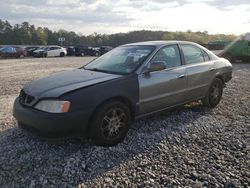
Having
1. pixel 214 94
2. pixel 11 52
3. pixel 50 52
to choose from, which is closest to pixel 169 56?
pixel 214 94

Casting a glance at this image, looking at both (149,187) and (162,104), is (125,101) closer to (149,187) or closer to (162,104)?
(162,104)

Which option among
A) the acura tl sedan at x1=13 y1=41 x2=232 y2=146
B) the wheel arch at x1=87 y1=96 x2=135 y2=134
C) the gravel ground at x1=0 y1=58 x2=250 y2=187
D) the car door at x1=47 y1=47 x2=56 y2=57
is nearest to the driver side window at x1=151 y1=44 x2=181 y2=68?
the acura tl sedan at x1=13 y1=41 x2=232 y2=146

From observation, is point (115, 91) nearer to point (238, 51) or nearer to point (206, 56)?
point (206, 56)

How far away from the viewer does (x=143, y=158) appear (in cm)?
390

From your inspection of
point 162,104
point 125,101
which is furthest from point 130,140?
point 162,104

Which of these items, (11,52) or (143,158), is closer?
(143,158)

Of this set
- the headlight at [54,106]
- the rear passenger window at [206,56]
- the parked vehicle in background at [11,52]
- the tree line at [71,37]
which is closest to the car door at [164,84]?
the rear passenger window at [206,56]

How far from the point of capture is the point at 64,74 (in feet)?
15.9

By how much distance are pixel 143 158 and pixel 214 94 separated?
324cm

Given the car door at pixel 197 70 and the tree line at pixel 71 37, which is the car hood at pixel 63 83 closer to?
the car door at pixel 197 70

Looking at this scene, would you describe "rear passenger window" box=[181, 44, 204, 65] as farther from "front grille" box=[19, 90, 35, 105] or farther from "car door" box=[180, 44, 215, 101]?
"front grille" box=[19, 90, 35, 105]

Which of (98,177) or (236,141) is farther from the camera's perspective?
(236,141)

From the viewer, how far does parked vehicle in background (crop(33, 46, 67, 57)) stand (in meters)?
33.2

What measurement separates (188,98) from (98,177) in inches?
114
